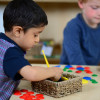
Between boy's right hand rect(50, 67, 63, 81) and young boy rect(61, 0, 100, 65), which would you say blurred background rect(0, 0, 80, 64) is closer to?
young boy rect(61, 0, 100, 65)

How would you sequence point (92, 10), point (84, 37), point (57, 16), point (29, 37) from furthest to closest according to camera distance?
point (57, 16) → point (84, 37) → point (92, 10) → point (29, 37)

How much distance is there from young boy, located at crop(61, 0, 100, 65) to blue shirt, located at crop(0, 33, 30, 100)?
720 mm

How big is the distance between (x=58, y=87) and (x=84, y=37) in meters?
0.90

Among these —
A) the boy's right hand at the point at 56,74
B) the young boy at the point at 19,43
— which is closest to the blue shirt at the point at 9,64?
the young boy at the point at 19,43

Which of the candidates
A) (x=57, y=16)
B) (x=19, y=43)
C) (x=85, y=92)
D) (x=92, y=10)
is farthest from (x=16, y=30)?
(x=57, y=16)

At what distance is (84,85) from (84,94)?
0.11m

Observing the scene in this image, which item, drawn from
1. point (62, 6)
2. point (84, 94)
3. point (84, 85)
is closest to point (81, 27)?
point (84, 85)

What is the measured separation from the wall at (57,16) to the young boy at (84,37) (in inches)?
40.1

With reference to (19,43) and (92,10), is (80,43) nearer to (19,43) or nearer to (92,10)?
(92,10)

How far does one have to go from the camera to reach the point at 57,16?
2.71 metres

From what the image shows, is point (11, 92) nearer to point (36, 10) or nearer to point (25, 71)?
point (25, 71)

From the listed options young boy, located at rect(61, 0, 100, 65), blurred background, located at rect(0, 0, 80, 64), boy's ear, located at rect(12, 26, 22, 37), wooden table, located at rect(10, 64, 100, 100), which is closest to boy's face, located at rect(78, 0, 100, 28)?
young boy, located at rect(61, 0, 100, 65)

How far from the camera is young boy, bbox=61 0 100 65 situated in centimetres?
153

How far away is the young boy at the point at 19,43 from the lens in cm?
81
